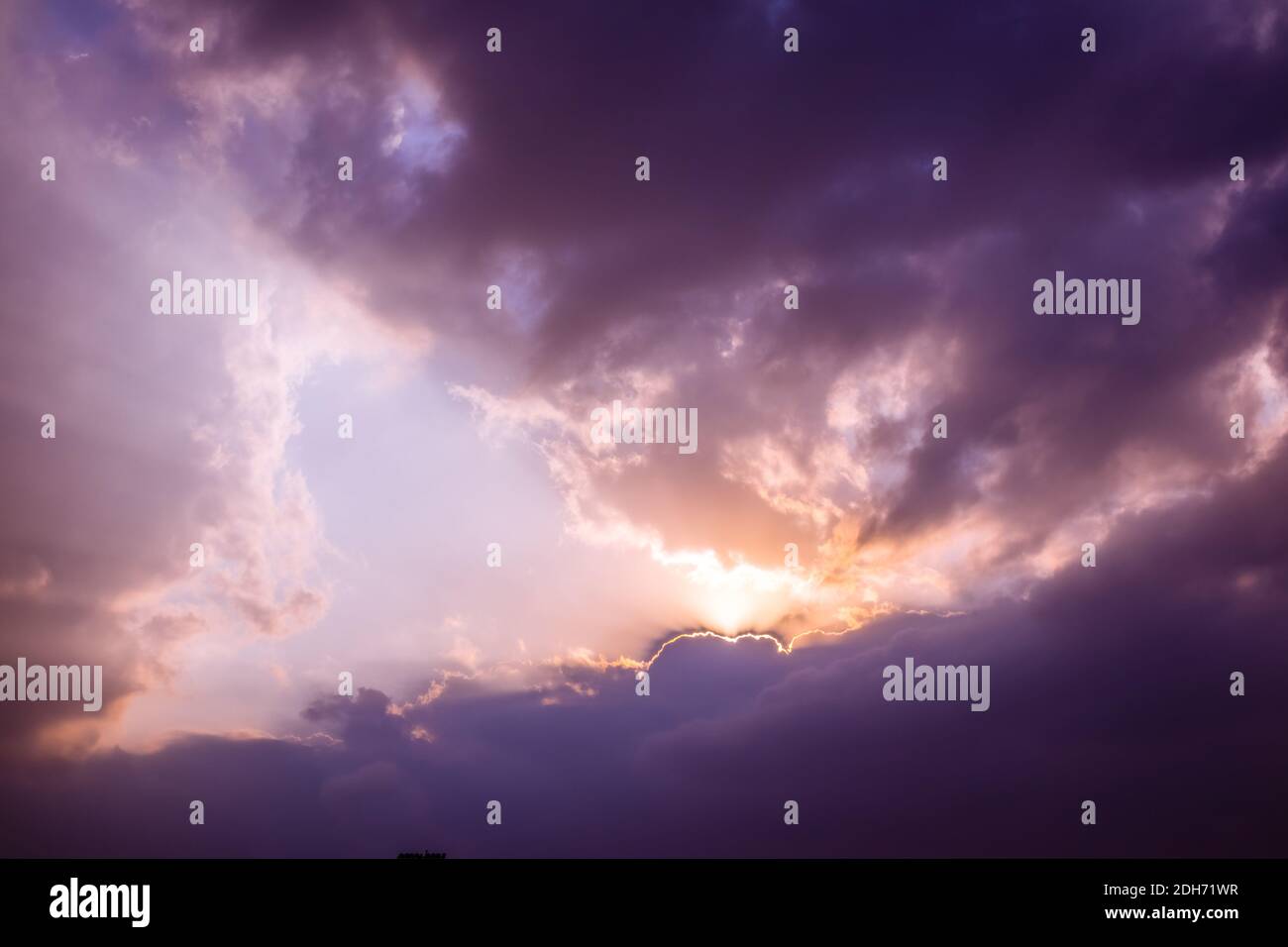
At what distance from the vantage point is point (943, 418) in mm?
35844
